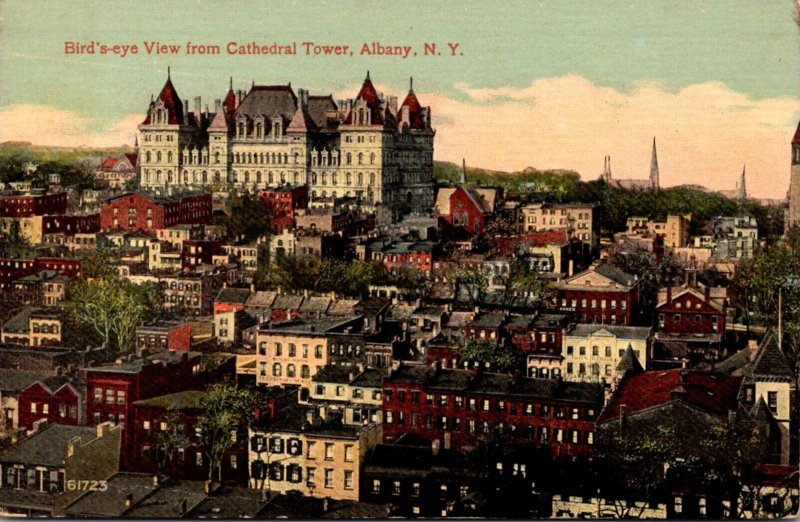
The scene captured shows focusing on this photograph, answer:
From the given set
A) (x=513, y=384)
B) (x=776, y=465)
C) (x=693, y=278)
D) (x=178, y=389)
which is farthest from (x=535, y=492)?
(x=178, y=389)

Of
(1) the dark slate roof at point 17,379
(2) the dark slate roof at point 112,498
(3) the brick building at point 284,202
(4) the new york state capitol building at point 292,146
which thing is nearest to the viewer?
(2) the dark slate roof at point 112,498

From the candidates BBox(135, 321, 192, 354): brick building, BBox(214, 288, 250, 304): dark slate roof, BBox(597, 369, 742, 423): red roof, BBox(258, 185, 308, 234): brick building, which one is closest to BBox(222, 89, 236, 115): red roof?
BBox(258, 185, 308, 234): brick building

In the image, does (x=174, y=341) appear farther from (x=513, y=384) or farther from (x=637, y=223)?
(x=637, y=223)

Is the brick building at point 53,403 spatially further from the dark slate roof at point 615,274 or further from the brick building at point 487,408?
the dark slate roof at point 615,274

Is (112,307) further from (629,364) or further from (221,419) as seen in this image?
(629,364)

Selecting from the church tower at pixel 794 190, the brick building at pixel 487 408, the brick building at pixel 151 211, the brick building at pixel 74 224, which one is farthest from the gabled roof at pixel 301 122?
the church tower at pixel 794 190

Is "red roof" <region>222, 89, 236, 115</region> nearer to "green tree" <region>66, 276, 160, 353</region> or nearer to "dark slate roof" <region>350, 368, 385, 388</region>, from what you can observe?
"green tree" <region>66, 276, 160, 353</region>
